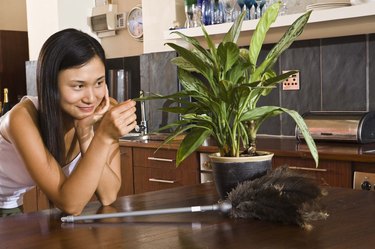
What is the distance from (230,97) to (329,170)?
1.45 m

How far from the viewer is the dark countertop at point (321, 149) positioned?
282 cm

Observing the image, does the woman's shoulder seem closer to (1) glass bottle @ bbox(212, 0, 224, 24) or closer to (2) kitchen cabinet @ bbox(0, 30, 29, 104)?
(1) glass bottle @ bbox(212, 0, 224, 24)

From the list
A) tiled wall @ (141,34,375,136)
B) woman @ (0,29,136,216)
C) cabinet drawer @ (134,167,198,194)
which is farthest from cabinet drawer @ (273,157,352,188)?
woman @ (0,29,136,216)

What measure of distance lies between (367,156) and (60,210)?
1.58 m

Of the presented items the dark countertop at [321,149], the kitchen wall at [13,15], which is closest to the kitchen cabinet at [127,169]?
the dark countertop at [321,149]

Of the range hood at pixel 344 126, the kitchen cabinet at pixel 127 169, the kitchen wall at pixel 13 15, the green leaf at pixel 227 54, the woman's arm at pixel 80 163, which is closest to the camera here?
the green leaf at pixel 227 54

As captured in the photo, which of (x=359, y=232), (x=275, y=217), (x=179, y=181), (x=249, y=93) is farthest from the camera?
(x=179, y=181)

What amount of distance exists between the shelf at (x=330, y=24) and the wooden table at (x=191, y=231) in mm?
1693

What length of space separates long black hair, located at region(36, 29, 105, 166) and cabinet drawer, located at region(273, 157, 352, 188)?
1374 mm

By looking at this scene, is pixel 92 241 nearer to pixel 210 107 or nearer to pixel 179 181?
pixel 210 107

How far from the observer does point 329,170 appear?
2936 mm

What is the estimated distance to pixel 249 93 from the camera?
1.64 meters

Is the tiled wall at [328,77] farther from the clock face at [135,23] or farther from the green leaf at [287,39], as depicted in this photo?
the green leaf at [287,39]

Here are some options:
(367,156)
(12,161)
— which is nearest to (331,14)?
(367,156)
